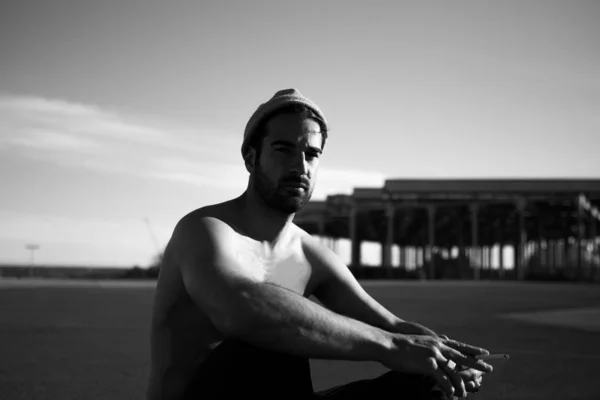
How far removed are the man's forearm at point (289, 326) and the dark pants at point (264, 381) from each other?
0.44ft

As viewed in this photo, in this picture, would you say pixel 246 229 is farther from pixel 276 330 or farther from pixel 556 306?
pixel 556 306

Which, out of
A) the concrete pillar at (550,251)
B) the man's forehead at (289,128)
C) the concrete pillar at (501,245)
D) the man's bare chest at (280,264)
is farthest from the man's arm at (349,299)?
the concrete pillar at (550,251)

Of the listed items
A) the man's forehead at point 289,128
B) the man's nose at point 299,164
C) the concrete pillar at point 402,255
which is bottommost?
the concrete pillar at point 402,255

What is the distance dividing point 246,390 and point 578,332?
31.6 ft

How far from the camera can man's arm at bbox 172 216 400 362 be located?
5.70 feet

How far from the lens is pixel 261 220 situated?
211 cm

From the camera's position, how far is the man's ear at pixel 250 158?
2102mm

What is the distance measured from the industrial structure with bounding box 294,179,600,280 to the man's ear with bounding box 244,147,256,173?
130 ft

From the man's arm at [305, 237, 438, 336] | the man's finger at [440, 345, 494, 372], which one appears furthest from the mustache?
the man's finger at [440, 345, 494, 372]

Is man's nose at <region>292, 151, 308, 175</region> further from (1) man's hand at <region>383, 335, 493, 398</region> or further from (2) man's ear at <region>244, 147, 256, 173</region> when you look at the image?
(1) man's hand at <region>383, 335, 493, 398</region>

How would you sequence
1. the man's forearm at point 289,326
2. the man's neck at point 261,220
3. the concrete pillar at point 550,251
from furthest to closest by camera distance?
the concrete pillar at point 550,251 → the man's neck at point 261,220 → the man's forearm at point 289,326

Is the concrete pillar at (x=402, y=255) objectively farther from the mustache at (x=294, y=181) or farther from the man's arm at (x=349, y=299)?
the mustache at (x=294, y=181)

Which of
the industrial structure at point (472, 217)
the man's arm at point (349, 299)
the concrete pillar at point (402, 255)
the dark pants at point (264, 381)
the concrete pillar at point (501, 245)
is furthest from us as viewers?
the concrete pillar at point (402, 255)

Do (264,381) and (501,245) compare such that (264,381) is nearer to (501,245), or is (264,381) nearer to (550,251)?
(501,245)
